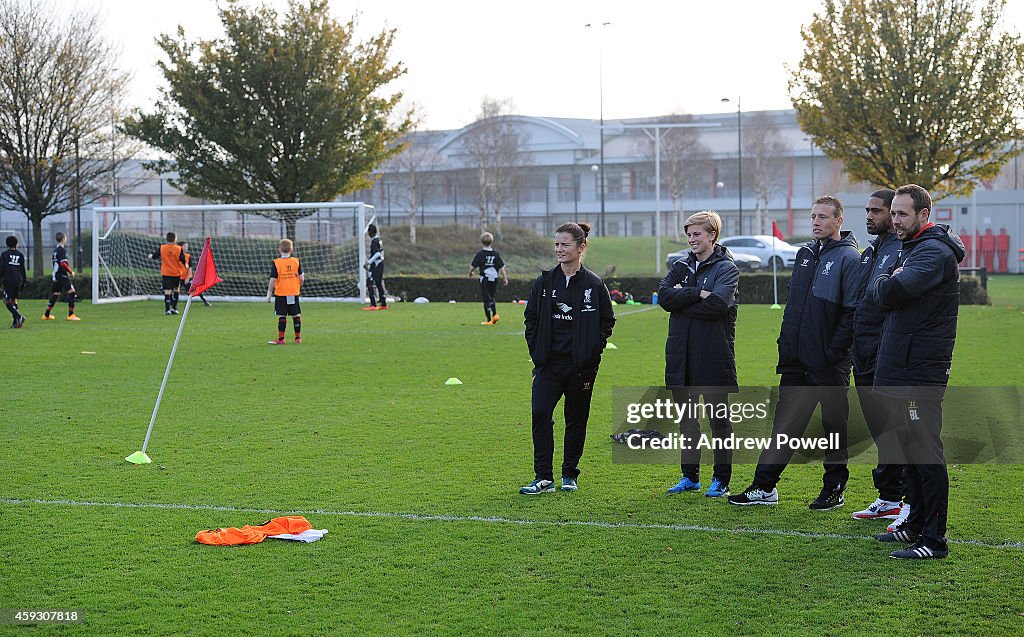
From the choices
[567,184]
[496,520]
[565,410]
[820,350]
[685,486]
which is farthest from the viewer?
[567,184]

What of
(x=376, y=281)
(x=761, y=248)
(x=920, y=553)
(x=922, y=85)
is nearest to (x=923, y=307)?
(x=920, y=553)

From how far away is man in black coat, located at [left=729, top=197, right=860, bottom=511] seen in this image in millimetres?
6656

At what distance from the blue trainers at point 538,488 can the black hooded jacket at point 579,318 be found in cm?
81

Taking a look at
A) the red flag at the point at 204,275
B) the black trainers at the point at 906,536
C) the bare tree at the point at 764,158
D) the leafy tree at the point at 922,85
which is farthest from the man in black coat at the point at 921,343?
the bare tree at the point at 764,158

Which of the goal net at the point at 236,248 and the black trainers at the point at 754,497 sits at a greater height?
the goal net at the point at 236,248

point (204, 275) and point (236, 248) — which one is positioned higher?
point (236, 248)

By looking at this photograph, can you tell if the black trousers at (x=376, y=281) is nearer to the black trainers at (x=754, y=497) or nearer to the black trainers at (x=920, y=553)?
the black trainers at (x=754, y=497)

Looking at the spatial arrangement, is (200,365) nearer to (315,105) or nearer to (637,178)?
(315,105)

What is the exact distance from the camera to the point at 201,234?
3516cm

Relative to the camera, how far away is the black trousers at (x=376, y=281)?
25.5m

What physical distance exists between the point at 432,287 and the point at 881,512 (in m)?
24.8

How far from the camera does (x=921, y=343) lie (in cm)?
561

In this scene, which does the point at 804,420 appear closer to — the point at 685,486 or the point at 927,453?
the point at 685,486

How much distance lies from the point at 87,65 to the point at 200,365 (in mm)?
22815
